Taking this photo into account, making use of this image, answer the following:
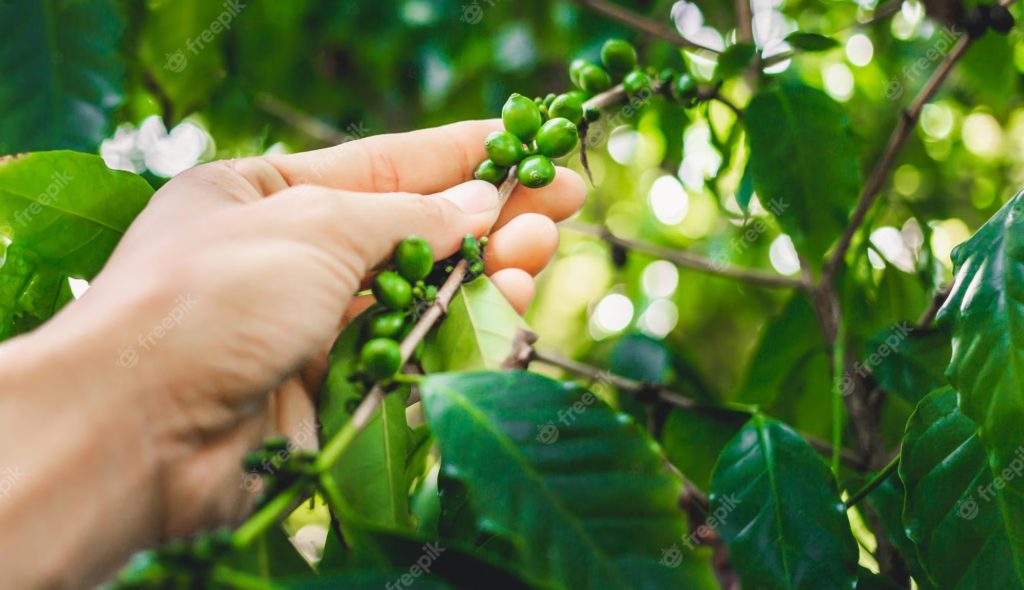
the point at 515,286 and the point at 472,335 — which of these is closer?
the point at 472,335

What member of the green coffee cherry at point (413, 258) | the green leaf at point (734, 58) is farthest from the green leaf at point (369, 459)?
the green leaf at point (734, 58)

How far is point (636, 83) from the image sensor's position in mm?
1170

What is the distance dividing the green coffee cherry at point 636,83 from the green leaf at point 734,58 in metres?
0.11

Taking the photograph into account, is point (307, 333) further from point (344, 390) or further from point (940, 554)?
point (940, 554)

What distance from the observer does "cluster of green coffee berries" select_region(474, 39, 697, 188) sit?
103 centimetres

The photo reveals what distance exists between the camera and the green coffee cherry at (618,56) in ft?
3.96

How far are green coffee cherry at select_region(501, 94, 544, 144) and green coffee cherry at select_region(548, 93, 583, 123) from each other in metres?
0.03

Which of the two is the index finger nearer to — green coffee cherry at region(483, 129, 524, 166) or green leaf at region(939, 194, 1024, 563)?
green coffee cherry at region(483, 129, 524, 166)

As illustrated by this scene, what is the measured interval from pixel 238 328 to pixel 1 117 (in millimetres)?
850

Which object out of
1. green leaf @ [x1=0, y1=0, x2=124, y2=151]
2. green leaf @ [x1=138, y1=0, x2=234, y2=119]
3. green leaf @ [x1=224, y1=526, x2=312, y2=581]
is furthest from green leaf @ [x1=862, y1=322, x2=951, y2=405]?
green leaf @ [x1=138, y1=0, x2=234, y2=119]

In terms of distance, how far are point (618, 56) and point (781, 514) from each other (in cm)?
74

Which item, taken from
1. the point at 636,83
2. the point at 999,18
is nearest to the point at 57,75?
the point at 636,83

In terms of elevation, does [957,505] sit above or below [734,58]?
below

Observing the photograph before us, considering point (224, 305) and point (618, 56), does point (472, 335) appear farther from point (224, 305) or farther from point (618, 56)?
point (618, 56)
